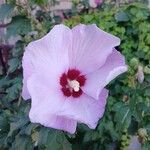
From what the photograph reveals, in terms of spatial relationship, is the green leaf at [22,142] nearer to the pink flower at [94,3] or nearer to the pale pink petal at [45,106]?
the pale pink petal at [45,106]

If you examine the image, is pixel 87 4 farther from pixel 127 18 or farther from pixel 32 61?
pixel 32 61

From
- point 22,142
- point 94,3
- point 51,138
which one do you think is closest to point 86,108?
point 51,138

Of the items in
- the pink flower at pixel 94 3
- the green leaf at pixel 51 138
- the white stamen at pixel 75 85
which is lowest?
the pink flower at pixel 94 3

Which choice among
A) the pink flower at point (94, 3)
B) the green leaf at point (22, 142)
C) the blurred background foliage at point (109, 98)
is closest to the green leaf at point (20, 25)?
the blurred background foliage at point (109, 98)

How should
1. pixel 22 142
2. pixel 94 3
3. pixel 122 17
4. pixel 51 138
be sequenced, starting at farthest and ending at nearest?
1. pixel 94 3
2. pixel 122 17
3. pixel 22 142
4. pixel 51 138

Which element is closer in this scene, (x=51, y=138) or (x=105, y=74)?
(x=105, y=74)

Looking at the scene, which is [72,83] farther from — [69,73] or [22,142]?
[22,142]

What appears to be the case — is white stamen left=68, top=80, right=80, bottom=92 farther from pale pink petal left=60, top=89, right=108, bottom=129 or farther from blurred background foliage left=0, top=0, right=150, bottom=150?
blurred background foliage left=0, top=0, right=150, bottom=150

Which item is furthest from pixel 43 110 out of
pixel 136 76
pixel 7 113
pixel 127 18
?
pixel 127 18
